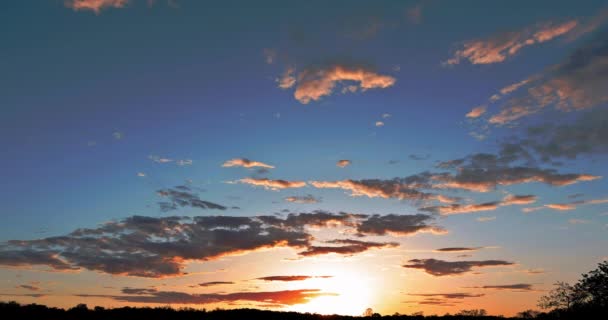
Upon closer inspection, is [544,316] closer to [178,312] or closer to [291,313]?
[291,313]

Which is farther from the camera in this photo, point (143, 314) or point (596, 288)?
point (596, 288)

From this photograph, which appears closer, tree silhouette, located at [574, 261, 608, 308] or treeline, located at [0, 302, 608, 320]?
treeline, located at [0, 302, 608, 320]

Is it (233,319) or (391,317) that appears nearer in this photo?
(233,319)

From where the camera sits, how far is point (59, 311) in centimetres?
3231

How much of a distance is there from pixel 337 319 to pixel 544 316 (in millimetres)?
30145

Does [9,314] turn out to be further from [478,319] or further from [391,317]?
[478,319]

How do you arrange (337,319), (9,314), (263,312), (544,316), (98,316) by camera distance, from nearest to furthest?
(9,314) → (98,316) → (263,312) → (337,319) → (544,316)

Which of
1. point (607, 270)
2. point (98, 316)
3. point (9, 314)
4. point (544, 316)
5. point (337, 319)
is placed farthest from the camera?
point (607, 270)

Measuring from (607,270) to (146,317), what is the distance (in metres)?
64.5

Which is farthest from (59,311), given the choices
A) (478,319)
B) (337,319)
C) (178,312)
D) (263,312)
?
(478,319)

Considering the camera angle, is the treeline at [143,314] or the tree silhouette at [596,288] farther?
the tree silhouette at [596,288]

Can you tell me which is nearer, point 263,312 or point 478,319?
point 263,312

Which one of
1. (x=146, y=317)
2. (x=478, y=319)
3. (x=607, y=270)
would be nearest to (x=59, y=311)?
(x=146, y=317)

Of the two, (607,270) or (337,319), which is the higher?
(607,270)
